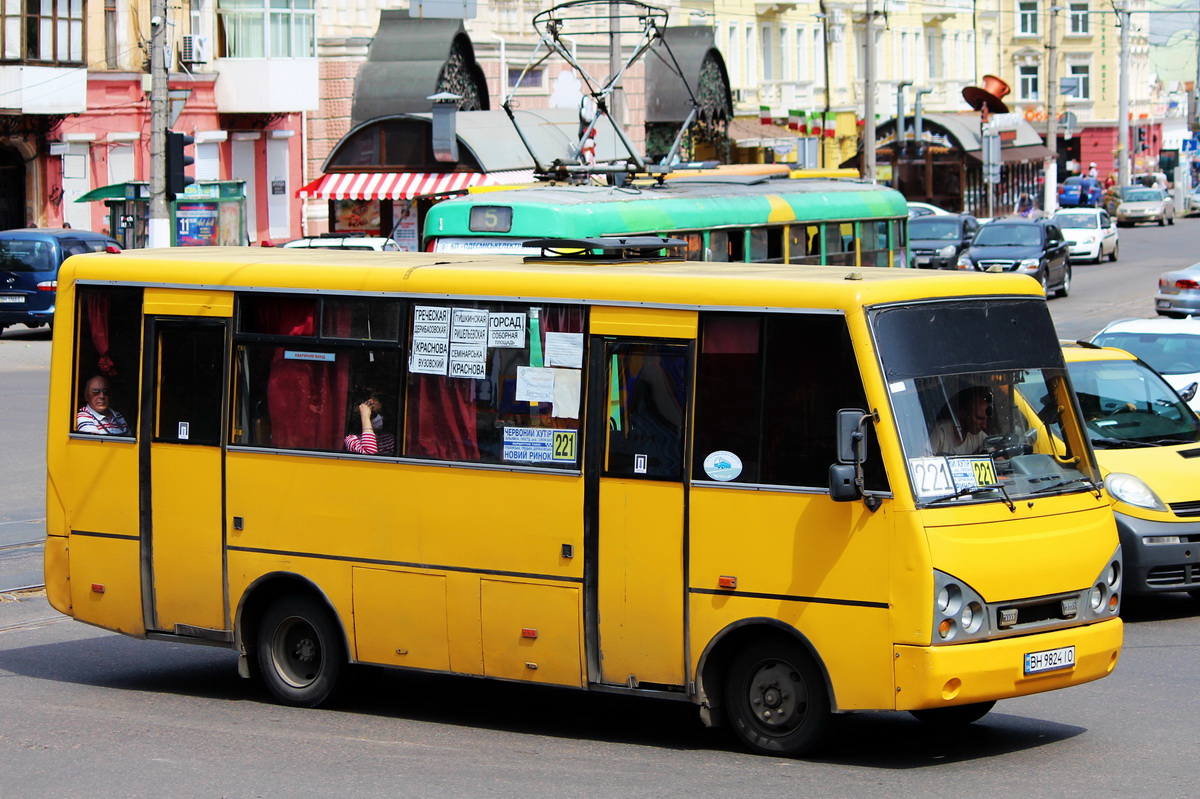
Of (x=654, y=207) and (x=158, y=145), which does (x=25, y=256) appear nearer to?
(x=158, y=145)

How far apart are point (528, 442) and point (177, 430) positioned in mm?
2240

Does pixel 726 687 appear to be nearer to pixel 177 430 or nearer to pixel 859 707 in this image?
pixel 859 707

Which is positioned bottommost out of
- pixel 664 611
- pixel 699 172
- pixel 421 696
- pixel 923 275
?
pixel 421 696

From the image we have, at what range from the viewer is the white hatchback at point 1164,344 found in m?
16.7

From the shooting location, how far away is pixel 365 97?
42.2 meters

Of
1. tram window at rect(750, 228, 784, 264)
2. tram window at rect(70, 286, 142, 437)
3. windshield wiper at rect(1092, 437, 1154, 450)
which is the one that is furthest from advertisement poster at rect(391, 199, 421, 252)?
tram window at rect(70, 286, 142, 437)

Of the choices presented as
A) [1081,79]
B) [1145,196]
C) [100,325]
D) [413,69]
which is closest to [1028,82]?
[1081,79]

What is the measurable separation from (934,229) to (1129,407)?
29.6m

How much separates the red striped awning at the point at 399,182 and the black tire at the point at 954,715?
2777 centimetres

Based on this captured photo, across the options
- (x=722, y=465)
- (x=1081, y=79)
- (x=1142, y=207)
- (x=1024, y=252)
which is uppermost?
(x=1081, y=79)

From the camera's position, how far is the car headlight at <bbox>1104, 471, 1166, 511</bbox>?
11.0 m

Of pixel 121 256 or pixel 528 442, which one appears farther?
pixel 121 256

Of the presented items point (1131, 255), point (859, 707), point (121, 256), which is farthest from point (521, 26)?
point (859, 707)

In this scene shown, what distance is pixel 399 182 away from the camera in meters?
37.1
